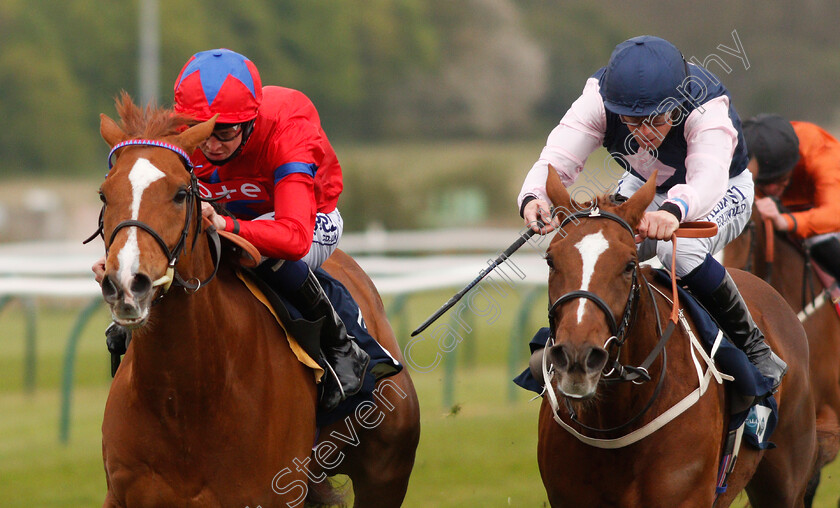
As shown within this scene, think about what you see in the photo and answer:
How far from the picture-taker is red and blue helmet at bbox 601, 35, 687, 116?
3.81 meters

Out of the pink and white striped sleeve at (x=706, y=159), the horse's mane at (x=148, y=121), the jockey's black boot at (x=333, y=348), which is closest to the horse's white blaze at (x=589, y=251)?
the pink and white striped sleeve at (x=706, y=159)

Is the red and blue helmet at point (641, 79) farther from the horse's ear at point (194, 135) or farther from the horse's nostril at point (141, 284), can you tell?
the horse's nostril at point (141, 284)

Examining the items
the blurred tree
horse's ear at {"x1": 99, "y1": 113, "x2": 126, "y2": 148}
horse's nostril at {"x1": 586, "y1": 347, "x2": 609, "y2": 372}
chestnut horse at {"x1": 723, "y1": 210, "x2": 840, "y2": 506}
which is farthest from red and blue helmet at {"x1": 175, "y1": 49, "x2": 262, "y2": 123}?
the blurred tree

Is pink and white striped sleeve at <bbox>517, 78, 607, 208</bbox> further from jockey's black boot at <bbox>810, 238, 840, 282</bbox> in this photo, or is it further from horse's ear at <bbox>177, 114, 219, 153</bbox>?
jockey's black boot at <bbox>810, 238, 840, 282</bbox>

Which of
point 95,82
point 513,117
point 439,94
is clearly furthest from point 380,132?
point 95,82

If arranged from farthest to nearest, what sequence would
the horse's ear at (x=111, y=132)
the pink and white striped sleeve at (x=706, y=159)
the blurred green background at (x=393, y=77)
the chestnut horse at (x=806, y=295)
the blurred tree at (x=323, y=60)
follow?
the blurred tree at (x=323, y=60)
the blurred green background at (x=393, y=77)
the chestnut horse at (x=806, y=295)
the pink and white striped sleeve at (x=706, y=159)
the horse's ear at (x=111, y=132)

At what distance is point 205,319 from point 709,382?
171 cm

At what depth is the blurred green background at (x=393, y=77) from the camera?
56.1ft

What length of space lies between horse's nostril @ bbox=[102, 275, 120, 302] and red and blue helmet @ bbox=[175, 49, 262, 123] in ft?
2.69

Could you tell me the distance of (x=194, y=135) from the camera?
3.33 meters

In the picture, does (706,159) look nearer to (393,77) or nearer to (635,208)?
(635,208)

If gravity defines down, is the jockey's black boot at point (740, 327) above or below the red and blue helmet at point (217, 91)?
below

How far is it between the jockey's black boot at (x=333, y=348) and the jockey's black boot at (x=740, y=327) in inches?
50.5

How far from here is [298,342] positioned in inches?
153
